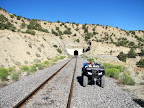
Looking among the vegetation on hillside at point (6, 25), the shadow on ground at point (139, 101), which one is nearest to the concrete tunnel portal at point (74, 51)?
the vegetation on hillside at point (6, 25)

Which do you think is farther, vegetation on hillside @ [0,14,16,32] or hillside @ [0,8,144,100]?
vegetation on hillside @ [0,14,16,32]

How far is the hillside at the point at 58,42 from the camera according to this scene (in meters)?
22.9

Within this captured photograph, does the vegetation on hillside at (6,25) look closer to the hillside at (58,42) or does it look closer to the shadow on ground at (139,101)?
the hillside at (58,42)

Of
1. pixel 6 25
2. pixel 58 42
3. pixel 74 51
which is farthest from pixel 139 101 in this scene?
pixel 74 51

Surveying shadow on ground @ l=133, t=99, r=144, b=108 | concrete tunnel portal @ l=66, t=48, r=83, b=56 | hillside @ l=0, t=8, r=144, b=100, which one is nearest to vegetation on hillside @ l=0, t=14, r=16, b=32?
hillside @ l=0, t=8, r=144, b=100

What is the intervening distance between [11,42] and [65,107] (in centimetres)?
2281

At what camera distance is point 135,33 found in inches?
3994

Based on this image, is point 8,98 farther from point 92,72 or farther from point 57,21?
point 57,21

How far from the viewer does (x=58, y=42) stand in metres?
58.7

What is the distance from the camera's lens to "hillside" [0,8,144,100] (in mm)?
22917

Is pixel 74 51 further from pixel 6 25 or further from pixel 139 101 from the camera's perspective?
pixel 139 101

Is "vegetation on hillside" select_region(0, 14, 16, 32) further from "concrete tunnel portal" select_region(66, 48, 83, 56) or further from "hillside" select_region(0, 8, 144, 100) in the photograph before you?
"concrete tunnel portal" select_region(66, 48, 83, 56)

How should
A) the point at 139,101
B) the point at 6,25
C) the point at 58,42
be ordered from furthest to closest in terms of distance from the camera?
the point at 58,42 < the point at 6,25 < the point at 139,101

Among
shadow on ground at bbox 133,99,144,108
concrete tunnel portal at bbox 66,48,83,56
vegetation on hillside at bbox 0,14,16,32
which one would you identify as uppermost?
vegetation on hillside at bbox 0,14,16,32
